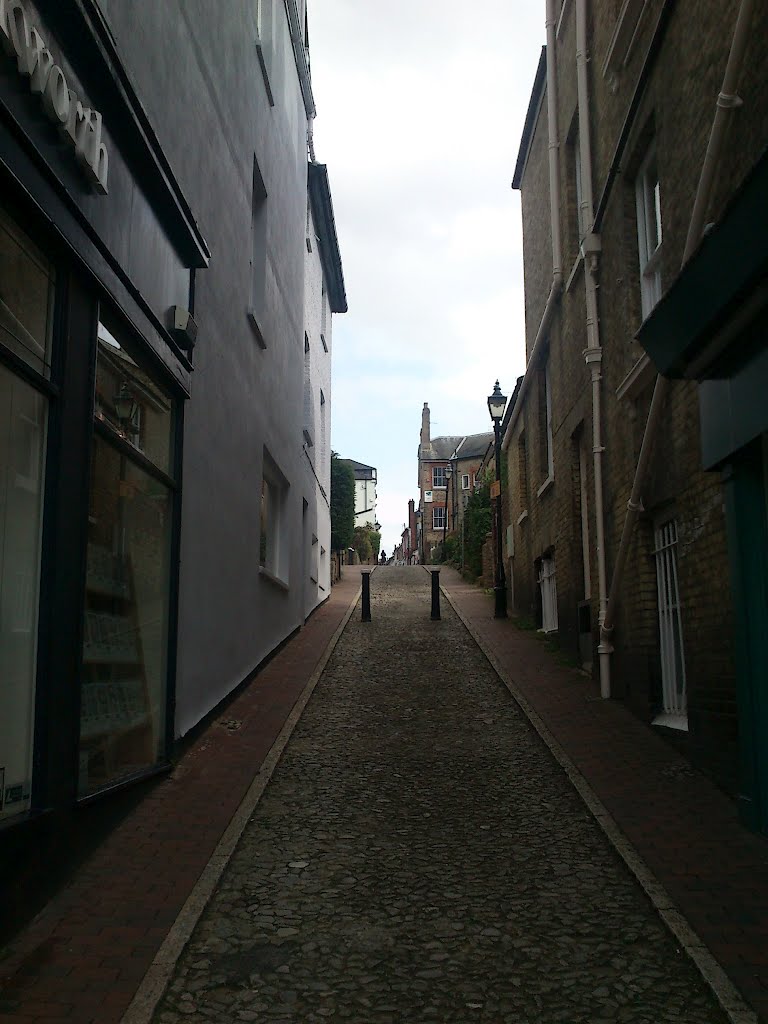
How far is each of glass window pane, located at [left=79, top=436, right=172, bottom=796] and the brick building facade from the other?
13.3 ft

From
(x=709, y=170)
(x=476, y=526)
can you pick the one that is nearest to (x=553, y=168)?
(x=709, y=170)

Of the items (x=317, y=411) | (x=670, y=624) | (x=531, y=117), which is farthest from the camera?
(x=317, y=411)

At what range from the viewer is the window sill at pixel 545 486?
44.1 ft

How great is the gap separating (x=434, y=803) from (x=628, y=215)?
6.15 metres

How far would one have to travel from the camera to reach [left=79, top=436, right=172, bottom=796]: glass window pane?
17.6ft

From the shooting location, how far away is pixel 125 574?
19.9 ft

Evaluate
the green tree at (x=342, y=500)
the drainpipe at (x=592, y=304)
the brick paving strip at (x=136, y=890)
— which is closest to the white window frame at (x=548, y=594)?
the drainpipe at (x=592, y=304)

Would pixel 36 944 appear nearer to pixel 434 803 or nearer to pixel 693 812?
pixel 434 803

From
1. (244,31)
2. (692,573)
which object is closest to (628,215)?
(692,573)

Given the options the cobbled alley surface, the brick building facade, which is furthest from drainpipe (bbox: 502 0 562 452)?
the cobbled alley surface

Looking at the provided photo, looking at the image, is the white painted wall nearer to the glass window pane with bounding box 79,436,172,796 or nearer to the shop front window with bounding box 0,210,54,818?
the glass window pane with bounding box 79,436,172,796

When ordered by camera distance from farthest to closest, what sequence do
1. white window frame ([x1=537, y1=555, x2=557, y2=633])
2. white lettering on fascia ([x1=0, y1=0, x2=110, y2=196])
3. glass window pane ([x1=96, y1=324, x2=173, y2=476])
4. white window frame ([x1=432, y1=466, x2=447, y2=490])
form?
white window frame ([x1=432, y1=466, x2=447, y2=490]) < white window frame ([x1=537, y1=555, x2=557, y2=633]) < glass window pane ([x1=96, y1=324, x2=173, y2=476]) < white lettering on fascia ([x1=0, y1=0, x2=110, y2=196])

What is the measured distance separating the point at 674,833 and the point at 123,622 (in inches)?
150

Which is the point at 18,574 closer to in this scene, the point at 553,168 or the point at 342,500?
the point at 553,168
